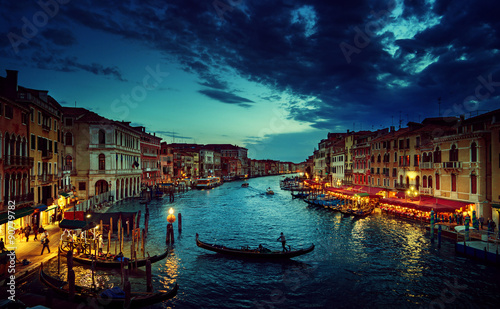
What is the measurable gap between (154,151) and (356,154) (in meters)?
43.3

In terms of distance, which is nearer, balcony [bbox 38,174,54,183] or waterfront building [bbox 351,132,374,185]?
balcony [bbox 38,174,54,183]

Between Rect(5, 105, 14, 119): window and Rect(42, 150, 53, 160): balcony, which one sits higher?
Rect(5, 105, 14, 119): window

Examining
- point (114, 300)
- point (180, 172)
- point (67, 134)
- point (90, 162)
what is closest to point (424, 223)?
point (114, 300)

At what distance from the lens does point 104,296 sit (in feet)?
45.1

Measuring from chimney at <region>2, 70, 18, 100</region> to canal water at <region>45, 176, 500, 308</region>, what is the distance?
14.7m

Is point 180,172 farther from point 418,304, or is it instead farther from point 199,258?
point 418,304

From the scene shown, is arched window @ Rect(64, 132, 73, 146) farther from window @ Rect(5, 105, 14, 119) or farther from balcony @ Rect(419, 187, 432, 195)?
balcony @ Rect(419, 187, 432, 195)

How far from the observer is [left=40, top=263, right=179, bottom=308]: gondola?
13.7 metres

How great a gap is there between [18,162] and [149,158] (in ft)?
156

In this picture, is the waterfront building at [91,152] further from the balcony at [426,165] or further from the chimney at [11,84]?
the balcony at [426,165]

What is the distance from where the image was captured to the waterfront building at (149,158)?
211 ft

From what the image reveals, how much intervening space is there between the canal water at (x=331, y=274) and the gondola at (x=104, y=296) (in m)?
0.71

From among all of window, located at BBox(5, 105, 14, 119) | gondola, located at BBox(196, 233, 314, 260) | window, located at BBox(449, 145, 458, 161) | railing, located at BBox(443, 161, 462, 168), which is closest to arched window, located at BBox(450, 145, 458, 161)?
window, located at BBox(449, 145, 458, 161)

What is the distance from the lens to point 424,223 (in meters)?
31.9
